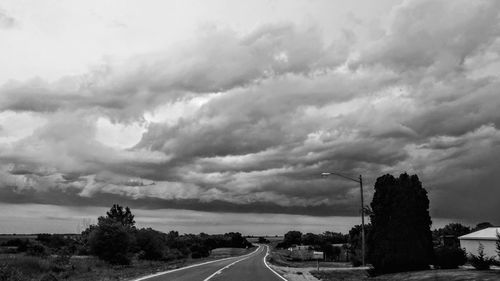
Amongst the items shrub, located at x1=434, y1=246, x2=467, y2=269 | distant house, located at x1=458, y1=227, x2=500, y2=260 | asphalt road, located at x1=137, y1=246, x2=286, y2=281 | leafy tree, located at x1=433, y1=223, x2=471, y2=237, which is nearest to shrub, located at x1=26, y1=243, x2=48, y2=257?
asphalt road, located at x1=137, y1=246, x2=286, y2=281

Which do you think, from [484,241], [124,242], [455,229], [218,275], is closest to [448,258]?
[218,275]

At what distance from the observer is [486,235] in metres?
53.0

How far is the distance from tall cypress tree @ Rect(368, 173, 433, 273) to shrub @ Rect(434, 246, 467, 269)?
4.45ft

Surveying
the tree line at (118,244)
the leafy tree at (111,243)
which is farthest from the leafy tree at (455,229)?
the leafy tree at (111,243)

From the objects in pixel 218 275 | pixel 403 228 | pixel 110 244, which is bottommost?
pixel 218 275

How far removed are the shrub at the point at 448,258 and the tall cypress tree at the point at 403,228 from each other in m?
1.36

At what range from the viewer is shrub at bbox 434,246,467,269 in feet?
98.7

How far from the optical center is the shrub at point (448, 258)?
98.7 ft

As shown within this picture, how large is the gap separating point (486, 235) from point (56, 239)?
116m

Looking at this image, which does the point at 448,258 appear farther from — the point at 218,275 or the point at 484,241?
the point at 484,241

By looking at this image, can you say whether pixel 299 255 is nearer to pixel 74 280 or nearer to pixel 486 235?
pixel 486 235

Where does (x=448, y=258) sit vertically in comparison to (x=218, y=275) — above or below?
above

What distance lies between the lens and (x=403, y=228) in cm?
2888

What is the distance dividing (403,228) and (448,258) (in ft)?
13.6
